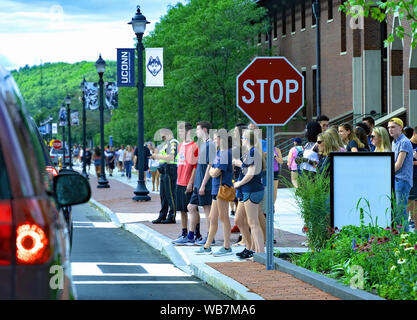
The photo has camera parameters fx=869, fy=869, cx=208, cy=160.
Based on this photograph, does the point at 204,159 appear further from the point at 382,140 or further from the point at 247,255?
the point at 382,140

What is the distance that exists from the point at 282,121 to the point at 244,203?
196 centimetres

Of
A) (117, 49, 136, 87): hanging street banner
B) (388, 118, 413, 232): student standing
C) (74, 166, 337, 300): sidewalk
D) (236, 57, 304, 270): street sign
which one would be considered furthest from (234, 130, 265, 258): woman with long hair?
(117, 49, 136, 87): hanging street banner

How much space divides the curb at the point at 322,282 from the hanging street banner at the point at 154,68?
15.5 metres

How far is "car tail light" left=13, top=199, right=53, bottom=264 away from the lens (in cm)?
325

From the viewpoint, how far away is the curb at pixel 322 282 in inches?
283

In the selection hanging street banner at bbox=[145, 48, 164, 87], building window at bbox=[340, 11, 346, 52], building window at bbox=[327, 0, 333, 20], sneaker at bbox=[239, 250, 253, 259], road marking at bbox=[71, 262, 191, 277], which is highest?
building window at bbox=[327, 0, 333, 20]

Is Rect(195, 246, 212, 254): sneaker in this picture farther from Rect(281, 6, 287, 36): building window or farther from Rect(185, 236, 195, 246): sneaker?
Rect(281, 6, 287, 36): building window

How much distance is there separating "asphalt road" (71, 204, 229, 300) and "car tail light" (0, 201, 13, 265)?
520 centimetres

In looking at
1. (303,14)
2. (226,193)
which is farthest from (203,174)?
(303,14)

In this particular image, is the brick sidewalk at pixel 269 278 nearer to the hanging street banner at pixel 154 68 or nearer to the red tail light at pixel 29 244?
the red tail light at pixel 29 244

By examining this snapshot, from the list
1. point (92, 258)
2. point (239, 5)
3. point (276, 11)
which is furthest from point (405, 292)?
point (276, 11)

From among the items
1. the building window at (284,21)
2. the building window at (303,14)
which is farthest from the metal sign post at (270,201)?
the building window at (284,21)

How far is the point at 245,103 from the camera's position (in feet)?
31.1

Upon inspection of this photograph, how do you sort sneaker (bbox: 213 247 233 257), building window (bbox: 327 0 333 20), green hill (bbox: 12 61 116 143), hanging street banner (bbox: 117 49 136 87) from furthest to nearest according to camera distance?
green hill (bbox: 12 61 116 143)
building window (bbox: 327 0 333 20)
hanging street banner (bbox: 117 49 136 87)
sneaker (bbox: 213 247 233 257)
